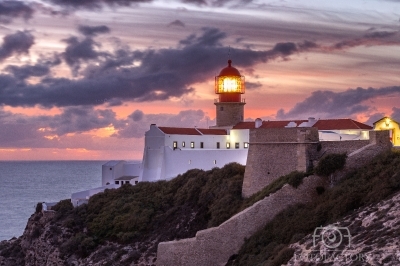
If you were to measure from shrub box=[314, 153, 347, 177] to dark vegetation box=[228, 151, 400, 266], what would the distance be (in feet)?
0.17

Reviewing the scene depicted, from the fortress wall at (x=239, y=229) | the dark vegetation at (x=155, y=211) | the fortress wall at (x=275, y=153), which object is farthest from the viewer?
the dark vegetation at (x=155, y=211)

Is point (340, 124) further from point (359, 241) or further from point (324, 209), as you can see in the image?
point (359, 241)

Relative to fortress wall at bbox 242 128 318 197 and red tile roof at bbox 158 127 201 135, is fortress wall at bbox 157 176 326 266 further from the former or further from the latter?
red tile roof at bbox 158 127 201 135

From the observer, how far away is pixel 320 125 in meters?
43.7

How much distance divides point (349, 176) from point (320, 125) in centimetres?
1564

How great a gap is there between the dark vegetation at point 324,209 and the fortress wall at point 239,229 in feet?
1.27

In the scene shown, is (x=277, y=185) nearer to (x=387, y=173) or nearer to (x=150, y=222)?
(x=387, y=173)

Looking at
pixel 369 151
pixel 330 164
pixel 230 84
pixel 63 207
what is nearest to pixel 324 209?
pixel 330 164

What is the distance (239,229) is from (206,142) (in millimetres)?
19029

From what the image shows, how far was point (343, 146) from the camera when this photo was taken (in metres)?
30.7

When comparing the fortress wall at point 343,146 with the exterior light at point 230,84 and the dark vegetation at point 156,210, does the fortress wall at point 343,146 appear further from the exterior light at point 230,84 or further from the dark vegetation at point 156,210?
the exterior light at point 230,84

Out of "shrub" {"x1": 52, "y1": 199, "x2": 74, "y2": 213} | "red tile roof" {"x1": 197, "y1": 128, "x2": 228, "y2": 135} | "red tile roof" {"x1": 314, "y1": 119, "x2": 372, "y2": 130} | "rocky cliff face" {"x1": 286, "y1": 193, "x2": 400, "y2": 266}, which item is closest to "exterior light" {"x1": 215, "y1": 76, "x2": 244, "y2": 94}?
"red tile roof" {"x1": 197, "y1": 128, "x2": 228, "y2": 135}

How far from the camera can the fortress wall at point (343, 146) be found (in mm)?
30125

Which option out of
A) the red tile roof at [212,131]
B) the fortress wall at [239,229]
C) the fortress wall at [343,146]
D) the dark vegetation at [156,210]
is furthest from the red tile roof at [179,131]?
the fortress wall at [239,229]
